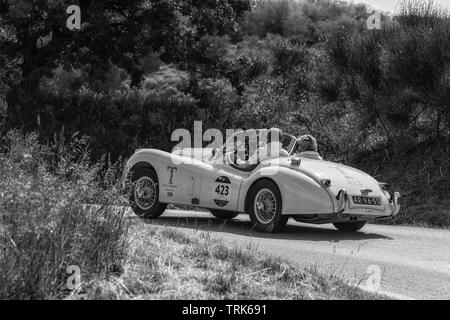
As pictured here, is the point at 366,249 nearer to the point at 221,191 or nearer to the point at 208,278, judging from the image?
the point at 221,191

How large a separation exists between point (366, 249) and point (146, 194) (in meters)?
4.05

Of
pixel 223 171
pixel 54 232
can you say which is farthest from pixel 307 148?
pixel 54 232

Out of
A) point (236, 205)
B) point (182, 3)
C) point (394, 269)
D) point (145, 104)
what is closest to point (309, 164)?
point (236, 205)

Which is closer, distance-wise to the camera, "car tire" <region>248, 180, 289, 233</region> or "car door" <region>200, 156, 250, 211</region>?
"car tire" <region>248, 180, 289, 233</region>

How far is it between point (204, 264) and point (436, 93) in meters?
11.5

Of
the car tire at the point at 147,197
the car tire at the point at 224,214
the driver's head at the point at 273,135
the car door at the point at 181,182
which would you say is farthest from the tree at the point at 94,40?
the driver's head at the point at 273,135

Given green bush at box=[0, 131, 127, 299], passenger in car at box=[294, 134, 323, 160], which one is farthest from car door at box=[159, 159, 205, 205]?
green bush at box=[0, 131, 127, 299]

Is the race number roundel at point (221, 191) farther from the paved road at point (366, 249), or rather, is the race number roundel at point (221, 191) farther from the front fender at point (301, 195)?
the front fender at point (301, 195)

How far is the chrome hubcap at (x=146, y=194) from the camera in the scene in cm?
1169

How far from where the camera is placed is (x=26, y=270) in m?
4.96

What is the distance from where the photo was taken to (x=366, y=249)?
30.1 ft

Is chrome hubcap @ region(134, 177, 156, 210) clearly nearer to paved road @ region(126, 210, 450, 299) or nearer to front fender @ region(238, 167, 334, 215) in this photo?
paved road @ region(126, 210, 450, 299)

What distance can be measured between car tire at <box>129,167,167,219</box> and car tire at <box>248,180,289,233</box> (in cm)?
188

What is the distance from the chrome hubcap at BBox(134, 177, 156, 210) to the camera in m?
11.7
